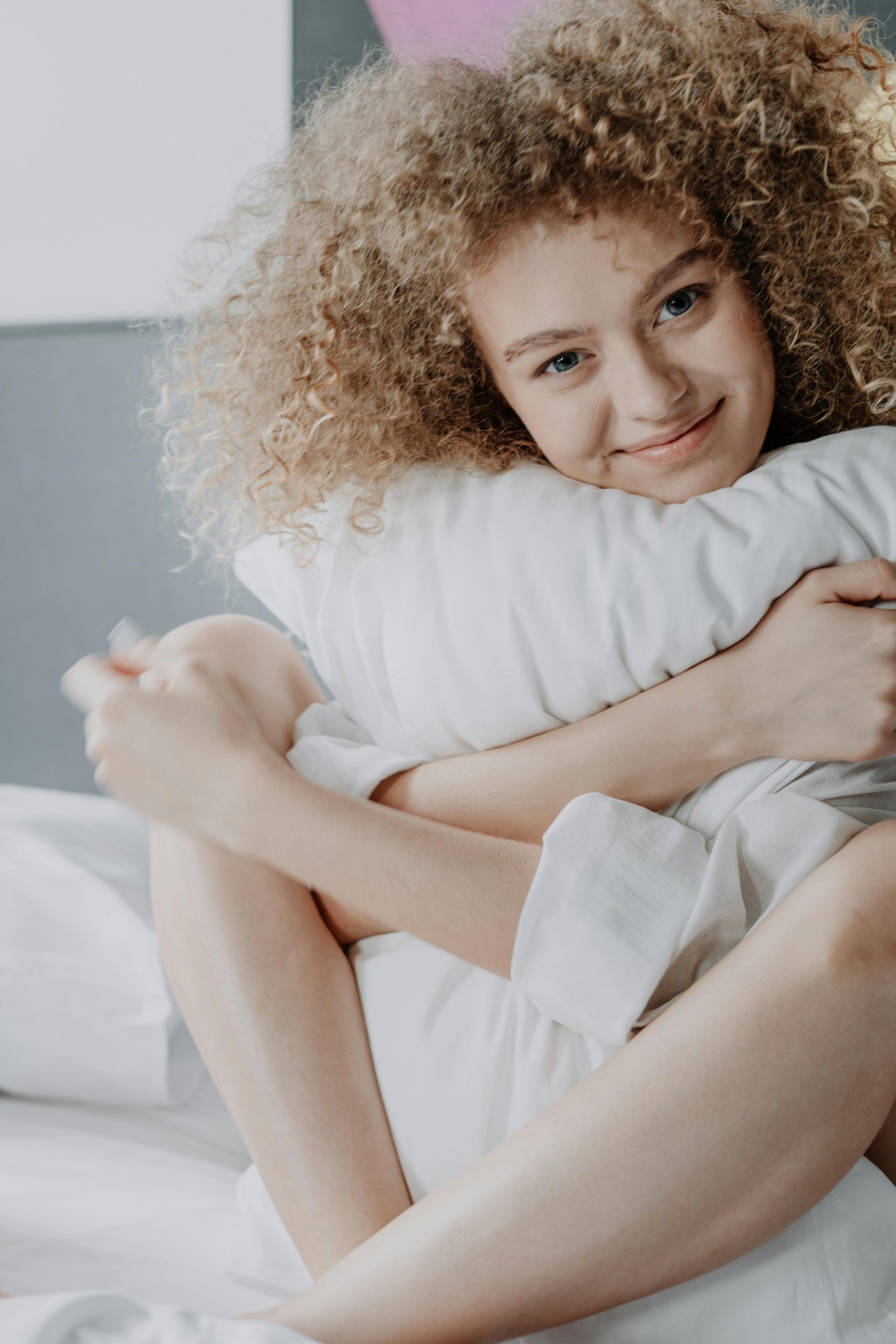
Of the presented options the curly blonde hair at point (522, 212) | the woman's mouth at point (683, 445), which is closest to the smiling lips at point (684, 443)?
the woman's mouth at point (683, 445)

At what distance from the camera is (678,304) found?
0.83m

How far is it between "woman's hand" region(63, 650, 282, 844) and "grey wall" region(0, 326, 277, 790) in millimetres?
878

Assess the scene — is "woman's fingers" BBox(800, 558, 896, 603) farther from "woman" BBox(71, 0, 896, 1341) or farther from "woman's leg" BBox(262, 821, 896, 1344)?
"woman's leg" BBox(262, 821, 896, 1344)

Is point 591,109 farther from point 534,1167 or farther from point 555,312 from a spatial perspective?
point 534,1167

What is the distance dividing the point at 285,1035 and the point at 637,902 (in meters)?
0.27

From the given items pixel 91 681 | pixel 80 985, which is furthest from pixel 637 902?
pixel 80 985

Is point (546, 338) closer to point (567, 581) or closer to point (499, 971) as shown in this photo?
point (567, 581)

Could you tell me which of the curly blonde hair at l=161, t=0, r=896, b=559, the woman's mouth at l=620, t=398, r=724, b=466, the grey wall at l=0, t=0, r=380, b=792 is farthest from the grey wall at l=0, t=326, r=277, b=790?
the woman's mouth at l=620, t=398, r=724, b=466

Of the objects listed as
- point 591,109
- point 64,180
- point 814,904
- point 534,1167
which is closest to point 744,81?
point 591,109

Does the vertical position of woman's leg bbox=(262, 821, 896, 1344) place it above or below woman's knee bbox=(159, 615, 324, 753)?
below

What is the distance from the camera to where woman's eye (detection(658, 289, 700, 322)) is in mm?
825

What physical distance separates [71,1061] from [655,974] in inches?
26.1

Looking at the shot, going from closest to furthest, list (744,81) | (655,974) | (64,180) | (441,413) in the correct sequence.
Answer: (655,974), (744,81), (441,413), (64,180)

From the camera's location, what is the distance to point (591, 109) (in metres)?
0.86
